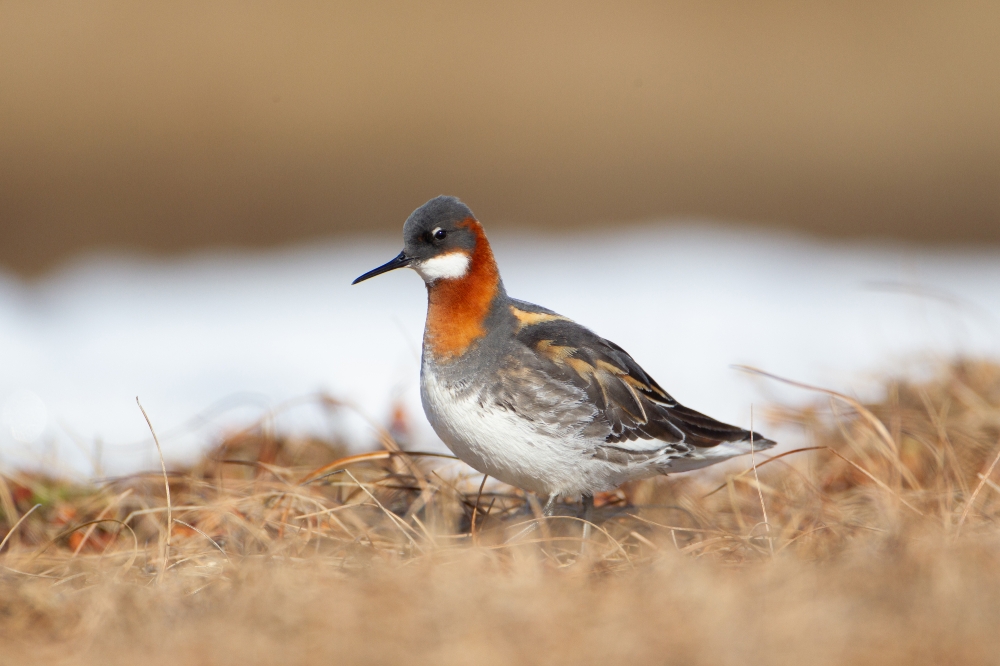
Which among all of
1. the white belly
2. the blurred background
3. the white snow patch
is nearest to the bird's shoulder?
the white belly

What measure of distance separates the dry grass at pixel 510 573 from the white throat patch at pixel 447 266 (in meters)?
0.79

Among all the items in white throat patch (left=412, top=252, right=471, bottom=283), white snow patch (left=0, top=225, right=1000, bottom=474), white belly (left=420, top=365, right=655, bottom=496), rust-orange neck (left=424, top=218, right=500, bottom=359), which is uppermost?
white throat patch (left=412, top=252, right=471, bottom=283)

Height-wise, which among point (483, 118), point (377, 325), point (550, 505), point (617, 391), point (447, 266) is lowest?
point (377, 325)

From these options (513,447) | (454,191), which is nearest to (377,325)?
(454,191)

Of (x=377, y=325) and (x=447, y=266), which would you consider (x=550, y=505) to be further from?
(x=377, y=325)

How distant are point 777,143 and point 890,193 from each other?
1816 mm

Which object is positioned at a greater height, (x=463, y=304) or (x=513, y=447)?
(x=463, y=304)

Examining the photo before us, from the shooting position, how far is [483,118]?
1312cm

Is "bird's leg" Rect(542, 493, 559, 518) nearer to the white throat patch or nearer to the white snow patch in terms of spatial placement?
the white throat patch

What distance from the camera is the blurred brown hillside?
11102 mm

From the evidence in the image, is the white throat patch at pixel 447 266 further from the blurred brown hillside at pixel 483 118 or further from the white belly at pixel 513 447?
the blurred brown hillside at pixel 483 118

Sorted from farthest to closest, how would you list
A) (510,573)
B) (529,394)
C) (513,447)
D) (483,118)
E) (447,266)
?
1. (483,118)
2. (447,266)
3. (529,394)
4. (513,447)
5. (510,573)

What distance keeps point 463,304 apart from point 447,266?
0.17m

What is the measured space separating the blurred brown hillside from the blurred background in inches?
1.9
